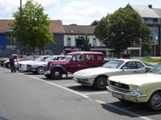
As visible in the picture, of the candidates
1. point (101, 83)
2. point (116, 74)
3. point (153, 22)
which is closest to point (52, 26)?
point (153, 22)

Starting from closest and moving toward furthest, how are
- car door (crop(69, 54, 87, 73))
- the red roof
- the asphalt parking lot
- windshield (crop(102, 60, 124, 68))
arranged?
1. the asphalt parking lot
2. windshield (crop(102, 60, 124, 68))
3. car door (crop(69, 54, 87, 73))
4. the red roof

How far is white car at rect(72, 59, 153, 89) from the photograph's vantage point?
1177 cm

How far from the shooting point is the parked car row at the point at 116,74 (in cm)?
765

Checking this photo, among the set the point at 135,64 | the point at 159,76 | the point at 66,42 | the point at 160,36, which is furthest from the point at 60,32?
the point at 159,76

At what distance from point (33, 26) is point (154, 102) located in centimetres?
3264

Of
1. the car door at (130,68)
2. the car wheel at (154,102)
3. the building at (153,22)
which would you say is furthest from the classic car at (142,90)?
the building at (153,22)

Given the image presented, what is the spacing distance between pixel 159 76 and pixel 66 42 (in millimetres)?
54907

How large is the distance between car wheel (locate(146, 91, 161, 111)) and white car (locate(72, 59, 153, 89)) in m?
4.21

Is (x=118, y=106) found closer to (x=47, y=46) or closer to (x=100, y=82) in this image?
(x=100, y=82)

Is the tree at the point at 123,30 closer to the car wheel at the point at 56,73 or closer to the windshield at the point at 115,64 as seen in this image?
the car wheel at the point at 56,73

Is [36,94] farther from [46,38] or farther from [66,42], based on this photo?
[66,42]

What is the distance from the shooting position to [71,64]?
16391 mm

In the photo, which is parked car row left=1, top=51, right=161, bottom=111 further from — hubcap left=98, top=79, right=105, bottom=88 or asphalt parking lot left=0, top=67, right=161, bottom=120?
asphalt parking lot left=0, top=67, right=161, bottom=120

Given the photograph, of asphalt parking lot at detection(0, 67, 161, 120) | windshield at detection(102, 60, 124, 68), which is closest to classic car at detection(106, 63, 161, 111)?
asphalt parking lot at detection(0, 67, 161, 120)
